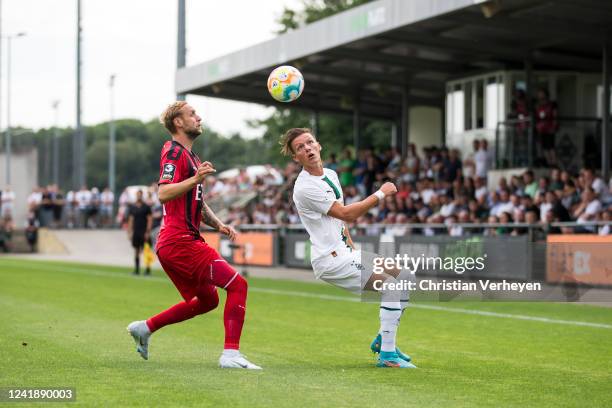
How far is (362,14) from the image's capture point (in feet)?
86.6

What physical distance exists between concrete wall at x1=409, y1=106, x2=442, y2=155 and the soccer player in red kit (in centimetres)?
3052

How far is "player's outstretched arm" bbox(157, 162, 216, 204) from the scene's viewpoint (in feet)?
27.8

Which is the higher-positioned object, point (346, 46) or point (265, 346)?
point (346, 46)

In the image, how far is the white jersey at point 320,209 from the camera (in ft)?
28.9

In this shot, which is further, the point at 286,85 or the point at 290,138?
the point at 286,85

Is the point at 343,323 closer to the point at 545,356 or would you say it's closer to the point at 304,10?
the point at 545,356

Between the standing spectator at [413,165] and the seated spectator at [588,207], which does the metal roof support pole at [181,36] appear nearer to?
the standing spectator at [413,165]

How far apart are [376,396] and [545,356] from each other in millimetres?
3482

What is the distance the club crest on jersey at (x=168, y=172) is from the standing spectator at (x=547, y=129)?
20.1m

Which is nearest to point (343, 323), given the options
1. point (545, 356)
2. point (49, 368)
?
point (545, 356)

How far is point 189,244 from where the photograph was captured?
8883 millimetres

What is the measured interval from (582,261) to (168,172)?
10.9 metres

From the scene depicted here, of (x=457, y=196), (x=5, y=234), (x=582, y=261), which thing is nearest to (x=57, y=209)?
(x=5, y=234)

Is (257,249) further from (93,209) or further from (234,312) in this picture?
(234,312)
